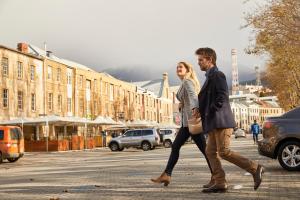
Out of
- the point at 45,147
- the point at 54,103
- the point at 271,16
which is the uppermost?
the point at 271,16

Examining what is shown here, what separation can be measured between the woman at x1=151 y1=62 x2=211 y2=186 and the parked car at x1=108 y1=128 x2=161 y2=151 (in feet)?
93.7

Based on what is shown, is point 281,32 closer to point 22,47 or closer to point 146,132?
point 146,132

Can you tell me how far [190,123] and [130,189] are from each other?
1.55 m

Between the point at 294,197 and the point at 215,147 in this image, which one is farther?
the point at 215,147

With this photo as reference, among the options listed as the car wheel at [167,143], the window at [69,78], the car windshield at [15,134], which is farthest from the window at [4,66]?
the car windshield at [15,134]

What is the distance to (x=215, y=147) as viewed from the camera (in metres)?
7.89

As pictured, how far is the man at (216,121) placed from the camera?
7.62m

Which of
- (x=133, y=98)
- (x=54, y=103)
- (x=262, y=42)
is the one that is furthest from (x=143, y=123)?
(x=262, y=42)

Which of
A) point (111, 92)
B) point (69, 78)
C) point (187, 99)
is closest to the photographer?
point (187, 99)

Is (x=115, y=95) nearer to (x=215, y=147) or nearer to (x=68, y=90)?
(x=68, y=90)

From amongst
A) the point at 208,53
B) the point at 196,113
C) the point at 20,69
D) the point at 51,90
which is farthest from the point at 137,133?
the point at 208,53

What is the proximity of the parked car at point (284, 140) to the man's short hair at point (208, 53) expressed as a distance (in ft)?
15.6

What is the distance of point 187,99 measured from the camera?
28.6 feet

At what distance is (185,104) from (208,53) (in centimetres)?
111
